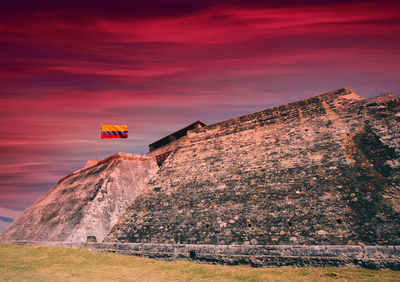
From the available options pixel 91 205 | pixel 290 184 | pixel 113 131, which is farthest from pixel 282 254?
pixel 113 131

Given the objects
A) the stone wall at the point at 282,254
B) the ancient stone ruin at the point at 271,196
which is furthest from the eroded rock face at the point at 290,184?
the stone wall at the point at 282,254

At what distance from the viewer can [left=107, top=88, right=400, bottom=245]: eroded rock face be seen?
6.87 metres

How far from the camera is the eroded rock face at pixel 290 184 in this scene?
6867 mm

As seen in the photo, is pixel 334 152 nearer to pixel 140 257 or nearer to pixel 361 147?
pixel 361 147

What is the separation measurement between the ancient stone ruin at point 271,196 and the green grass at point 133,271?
1.24ft

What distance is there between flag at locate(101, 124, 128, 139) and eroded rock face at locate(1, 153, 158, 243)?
80.8 inches

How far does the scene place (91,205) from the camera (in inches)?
496

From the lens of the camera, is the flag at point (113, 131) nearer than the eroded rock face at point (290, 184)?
No

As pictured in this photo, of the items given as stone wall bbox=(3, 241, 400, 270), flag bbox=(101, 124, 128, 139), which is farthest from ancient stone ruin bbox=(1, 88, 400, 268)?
flag bbox=(101, 124, 128, 139)

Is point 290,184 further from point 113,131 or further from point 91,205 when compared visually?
point 113,131

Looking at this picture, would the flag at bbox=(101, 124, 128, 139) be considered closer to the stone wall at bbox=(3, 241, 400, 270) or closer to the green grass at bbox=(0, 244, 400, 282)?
the green grass at bbox=(0, 244, 400, 282)

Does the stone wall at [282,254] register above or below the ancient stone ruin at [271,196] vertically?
below

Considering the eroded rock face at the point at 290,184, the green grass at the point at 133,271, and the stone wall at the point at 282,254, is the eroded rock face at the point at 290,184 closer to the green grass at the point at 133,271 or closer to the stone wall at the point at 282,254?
the stone wall at the point at 282,254

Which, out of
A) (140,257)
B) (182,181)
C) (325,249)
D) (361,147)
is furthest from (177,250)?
(361,147)
